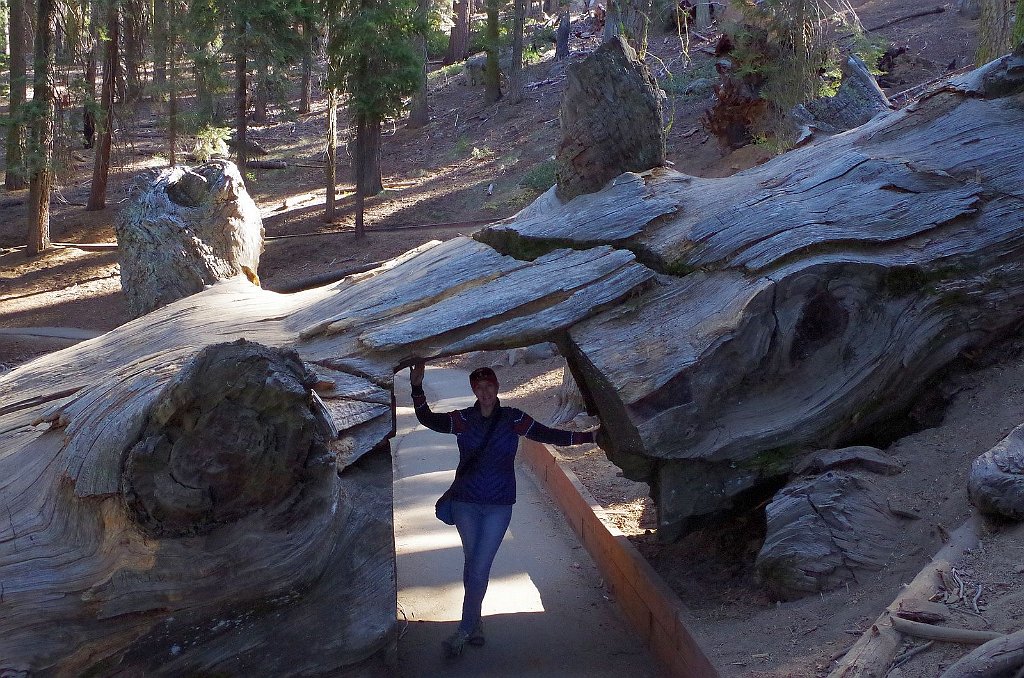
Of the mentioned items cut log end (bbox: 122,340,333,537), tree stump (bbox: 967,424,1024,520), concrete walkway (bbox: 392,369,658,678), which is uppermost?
cut log end (bbox: 122,340,333,537)

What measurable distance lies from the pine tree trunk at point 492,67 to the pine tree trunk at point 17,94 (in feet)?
42.5

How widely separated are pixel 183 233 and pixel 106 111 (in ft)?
44.5

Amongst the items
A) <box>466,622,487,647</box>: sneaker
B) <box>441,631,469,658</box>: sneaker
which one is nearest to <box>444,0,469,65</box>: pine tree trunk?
<box>466,622,487,647</box>: sneaker

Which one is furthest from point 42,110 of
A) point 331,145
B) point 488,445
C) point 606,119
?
point 488,445

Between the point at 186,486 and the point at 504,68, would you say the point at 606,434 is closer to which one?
the point at 186,486

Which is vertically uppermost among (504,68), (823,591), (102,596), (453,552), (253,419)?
(504,68)

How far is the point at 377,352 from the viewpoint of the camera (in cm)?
536

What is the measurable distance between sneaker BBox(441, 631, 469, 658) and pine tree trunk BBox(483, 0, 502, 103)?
947 inches

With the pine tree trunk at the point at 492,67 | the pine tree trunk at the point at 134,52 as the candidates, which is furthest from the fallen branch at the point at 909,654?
the pine tree trunk at the point at 492,67

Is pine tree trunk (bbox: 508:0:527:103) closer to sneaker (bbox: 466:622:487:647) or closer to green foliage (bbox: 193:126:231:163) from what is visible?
green foliage (bbox: 193:126:231:163)

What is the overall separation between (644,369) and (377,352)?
1.60m

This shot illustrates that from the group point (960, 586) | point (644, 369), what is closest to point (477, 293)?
point (644, 369)

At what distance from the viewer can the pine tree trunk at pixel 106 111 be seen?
19531 millimetres

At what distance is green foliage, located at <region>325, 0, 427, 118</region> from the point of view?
17.2 meters
